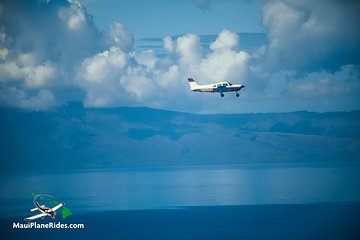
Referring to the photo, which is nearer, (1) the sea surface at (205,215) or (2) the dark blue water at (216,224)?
(2) the dark blue water at (216,224)

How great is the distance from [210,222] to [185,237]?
10.7 m

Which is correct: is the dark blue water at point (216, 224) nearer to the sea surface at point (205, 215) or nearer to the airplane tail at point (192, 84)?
the sea surface at point (205, 215)

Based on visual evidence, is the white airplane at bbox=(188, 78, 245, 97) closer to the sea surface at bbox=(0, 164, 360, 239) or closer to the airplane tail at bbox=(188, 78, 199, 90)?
the airplane tail at bbox=(188, 78, 199, 90)

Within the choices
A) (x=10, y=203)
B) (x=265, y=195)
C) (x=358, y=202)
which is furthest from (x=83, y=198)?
(x=358, y=202)

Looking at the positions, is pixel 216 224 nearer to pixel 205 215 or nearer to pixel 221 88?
pixel 205 215

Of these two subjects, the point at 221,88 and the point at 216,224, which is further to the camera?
the point at 216,224

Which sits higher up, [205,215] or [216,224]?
[205,215]


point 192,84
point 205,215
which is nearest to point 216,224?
point 205,215

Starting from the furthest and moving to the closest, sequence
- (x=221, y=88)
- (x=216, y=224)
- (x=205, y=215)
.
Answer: (x=205, y=215) → (x=216, y=224) → (x=221, y=88)

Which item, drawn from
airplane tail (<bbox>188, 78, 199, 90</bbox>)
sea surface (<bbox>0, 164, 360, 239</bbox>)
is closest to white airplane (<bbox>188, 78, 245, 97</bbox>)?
airplane tail (<bbox>188, 78, 199, 90</bbox>)

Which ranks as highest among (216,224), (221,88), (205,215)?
(221,88)

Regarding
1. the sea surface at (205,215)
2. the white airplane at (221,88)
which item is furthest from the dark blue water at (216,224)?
the white airplane at (221,88)

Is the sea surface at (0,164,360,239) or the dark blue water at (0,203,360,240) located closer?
the dark blue water at (0,203,360,240)

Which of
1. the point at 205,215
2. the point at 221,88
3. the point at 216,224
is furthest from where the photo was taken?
the point at 205,215
